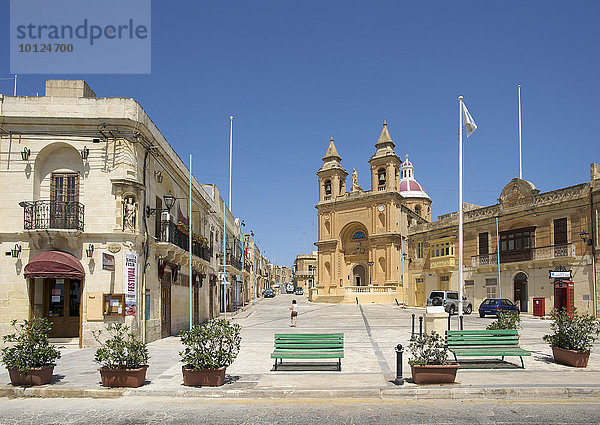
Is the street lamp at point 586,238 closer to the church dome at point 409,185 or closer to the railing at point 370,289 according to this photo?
the railing at point 370,289

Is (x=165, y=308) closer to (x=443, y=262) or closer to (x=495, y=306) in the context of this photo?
(x=495, y=306)

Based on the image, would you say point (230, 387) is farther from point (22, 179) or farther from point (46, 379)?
point (22, 179)

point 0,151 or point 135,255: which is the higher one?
point 0,151

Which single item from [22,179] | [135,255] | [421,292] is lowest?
[421,292]

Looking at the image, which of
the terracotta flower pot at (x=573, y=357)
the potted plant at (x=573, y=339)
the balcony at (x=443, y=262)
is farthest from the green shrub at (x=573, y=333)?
the balcony at (x=443, y=262)

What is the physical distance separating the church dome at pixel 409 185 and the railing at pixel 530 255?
3948cm

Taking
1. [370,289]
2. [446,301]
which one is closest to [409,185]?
[370,289]

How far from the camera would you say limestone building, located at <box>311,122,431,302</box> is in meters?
59.2

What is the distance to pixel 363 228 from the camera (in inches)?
2532

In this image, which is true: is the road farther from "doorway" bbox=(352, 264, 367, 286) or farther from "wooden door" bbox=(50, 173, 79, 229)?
"doorway" bbox=(352, 264, 367, 286)

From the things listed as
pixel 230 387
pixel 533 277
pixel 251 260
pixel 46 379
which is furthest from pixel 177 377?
pixel 251 260

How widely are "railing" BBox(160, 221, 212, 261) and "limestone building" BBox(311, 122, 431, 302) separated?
3001 cm

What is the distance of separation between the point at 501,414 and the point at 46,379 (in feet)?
29.5

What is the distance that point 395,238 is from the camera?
59469 mm
